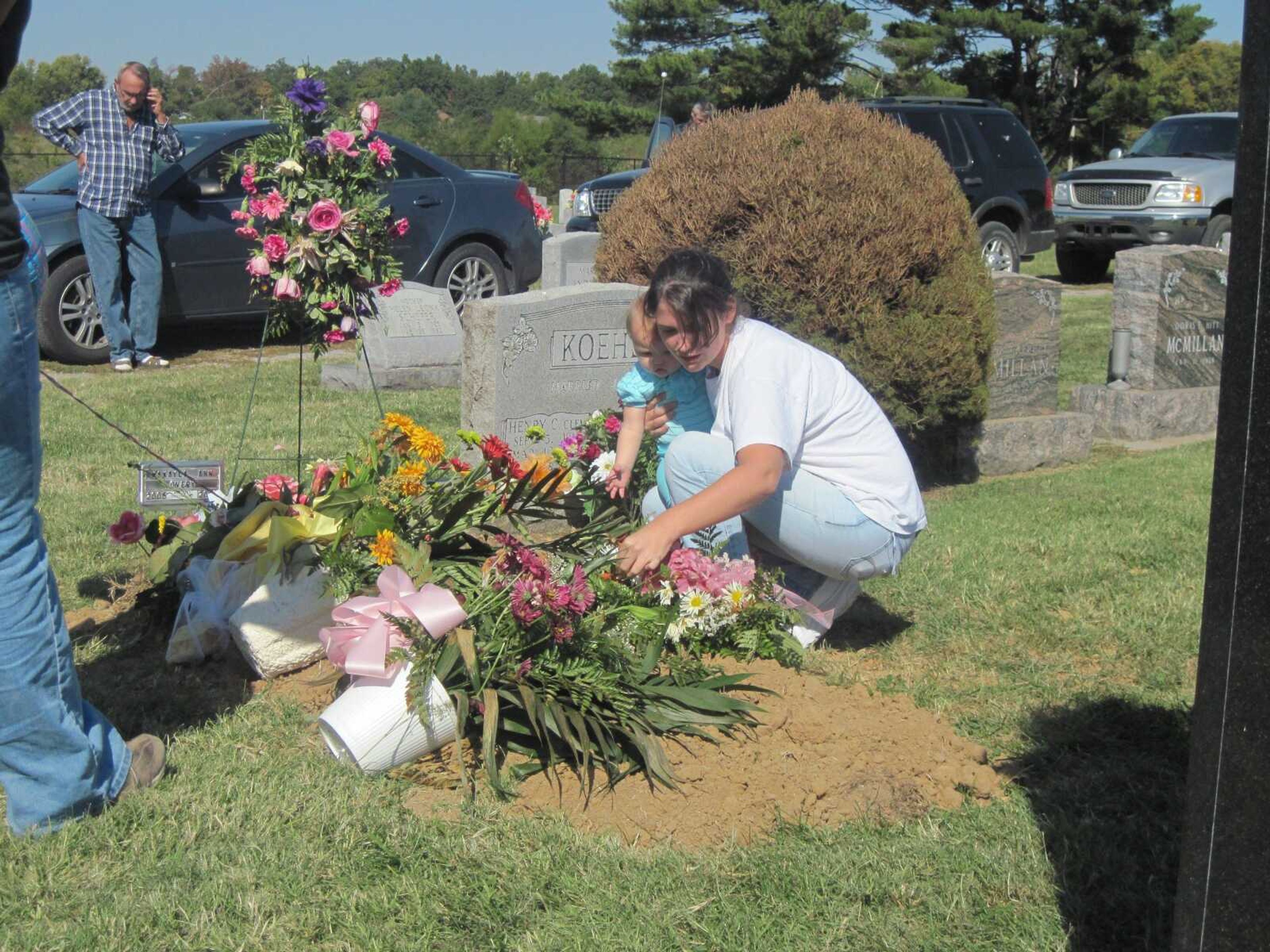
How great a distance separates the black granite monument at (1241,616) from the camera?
1823 mm

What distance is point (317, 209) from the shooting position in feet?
13.6

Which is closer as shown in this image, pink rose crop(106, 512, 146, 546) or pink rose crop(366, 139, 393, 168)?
pink rose crop(106, 512, 146, 546)

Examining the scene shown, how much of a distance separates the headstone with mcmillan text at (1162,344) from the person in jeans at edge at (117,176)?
635 cm

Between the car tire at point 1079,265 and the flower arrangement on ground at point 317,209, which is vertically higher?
the flower arrangement on ground at point 317,209

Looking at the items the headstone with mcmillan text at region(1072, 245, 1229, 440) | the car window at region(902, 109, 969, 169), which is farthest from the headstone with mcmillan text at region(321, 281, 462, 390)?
the car window at region(902, 109, 969, 169)

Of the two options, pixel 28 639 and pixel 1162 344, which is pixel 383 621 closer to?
pixel 28 639

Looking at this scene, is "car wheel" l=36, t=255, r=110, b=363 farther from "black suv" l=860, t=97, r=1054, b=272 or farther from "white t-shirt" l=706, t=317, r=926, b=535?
"black suv" l=860, t=97, r=1054, b=272

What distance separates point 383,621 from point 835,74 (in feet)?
110

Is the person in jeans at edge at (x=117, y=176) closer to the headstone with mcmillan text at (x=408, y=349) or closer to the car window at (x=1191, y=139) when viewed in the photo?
the headstone with mcmillan text at (x=408, y=349)

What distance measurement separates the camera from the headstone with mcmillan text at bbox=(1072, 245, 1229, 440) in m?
→ 8.23

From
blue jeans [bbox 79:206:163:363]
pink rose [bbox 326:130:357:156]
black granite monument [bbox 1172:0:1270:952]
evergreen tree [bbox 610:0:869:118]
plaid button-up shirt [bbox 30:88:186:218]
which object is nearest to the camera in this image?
black granite monument [bbox 1172:0:1270:952]

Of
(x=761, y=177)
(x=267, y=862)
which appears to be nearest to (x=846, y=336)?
(x=761, y=177)

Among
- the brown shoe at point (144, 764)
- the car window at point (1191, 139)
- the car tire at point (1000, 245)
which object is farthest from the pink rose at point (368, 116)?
the car window at point (1191, 139)

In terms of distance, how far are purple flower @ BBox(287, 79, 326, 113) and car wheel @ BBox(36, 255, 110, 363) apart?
5.46m
